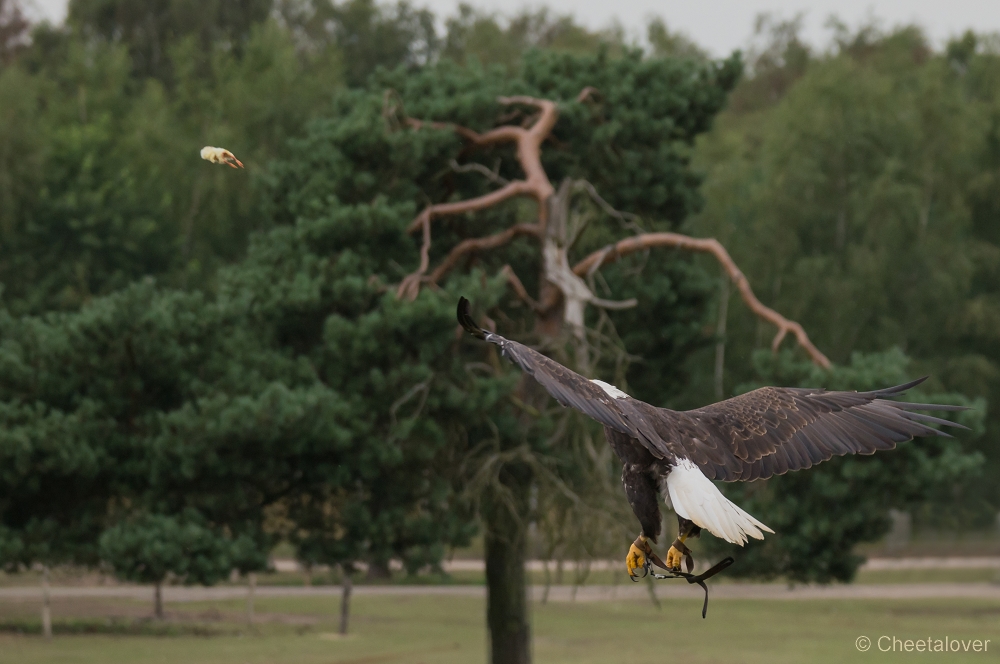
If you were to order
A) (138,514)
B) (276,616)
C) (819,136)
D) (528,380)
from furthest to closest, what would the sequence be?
1. (819,136)
2. (276,616)
3. (528,380)
4. (138,514)

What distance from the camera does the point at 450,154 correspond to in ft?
47.5

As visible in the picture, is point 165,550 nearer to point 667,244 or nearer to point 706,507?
point 667,244

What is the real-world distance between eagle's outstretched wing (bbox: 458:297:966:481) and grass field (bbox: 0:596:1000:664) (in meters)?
11.8

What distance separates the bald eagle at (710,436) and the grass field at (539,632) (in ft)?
39.0

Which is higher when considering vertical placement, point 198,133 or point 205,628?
point 198,133

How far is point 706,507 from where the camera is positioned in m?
4.78

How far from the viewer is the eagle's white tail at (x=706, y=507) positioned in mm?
4598

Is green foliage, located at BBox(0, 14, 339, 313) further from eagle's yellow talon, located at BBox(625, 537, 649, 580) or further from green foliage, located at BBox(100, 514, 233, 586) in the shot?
eagle's yellow talon, located at BBox(625, 537, 649, 580)

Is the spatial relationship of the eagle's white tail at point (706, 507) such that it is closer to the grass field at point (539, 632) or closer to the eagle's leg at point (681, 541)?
the eagle's leg at point (681, 541)

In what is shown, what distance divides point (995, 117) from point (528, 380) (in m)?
20.0

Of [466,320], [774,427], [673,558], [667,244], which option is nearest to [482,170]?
[667,244]

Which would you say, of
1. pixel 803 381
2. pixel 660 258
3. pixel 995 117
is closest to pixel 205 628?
pixel 660 258

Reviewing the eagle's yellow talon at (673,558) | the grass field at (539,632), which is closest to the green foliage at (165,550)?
the grass field at (539,632)

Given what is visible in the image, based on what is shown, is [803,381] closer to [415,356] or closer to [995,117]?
[415,356]
